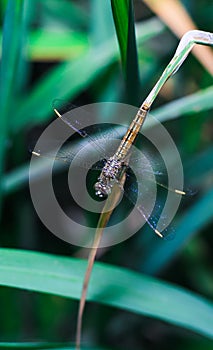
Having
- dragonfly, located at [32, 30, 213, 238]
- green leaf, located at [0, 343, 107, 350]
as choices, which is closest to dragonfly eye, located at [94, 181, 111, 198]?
dragonfly, located at [32, 30, 213, 238]

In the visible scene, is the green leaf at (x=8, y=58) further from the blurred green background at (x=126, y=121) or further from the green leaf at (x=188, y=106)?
the green leaf at (x=188, y=106)

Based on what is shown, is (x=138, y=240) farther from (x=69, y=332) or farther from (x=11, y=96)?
(x=11, y=96)

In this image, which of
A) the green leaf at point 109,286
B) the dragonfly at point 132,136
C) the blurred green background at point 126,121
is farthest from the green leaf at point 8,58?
the green leaf at point 109,286

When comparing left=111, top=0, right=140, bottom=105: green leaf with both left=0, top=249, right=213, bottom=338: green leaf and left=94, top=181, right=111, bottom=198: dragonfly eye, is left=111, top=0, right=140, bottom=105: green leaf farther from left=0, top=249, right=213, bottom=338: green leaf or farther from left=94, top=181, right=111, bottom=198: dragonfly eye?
left=0, top=249, right=213, bottom=338: green leaf

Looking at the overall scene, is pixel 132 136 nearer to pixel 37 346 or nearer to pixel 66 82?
pixel 37 346

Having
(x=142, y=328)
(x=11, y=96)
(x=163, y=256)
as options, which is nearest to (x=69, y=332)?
(x=142, y=328)

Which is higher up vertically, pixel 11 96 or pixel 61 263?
→ pixel 11 96

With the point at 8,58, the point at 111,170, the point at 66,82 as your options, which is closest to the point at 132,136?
the point at 111,170
